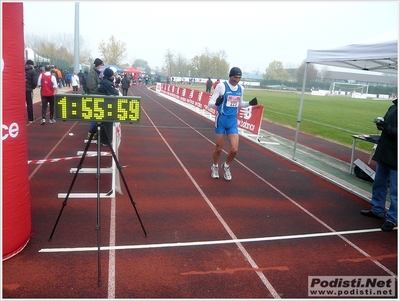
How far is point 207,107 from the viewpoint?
1812cm

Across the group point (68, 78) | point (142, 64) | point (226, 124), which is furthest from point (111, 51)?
point (142, 64)

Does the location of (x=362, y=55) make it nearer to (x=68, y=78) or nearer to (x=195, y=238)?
(x=195, y=238)

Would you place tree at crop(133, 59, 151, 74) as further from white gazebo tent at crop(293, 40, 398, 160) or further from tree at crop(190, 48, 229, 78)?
white gazebo tent at crop(293, 40, 398, 160)

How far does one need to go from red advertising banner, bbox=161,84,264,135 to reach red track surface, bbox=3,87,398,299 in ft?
14.2

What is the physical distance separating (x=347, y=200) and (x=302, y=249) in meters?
2.40

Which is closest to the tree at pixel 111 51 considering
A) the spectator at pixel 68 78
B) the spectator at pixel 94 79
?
the spectator at pixel 68 78

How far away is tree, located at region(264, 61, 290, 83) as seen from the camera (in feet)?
345

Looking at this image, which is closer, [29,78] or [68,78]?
[29,78]

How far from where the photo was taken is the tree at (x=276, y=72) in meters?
105

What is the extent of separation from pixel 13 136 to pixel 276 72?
112 metres

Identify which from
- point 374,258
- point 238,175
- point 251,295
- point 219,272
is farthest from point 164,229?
point 238,175

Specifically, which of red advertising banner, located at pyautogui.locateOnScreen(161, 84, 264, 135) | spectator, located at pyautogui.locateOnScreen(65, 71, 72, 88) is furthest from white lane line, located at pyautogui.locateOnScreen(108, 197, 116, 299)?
spectator, located at pyautogui.locateOnScreen(65, 71, 72, 88)

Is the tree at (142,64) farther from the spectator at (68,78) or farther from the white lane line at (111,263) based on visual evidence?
the white lane line at (111,263)

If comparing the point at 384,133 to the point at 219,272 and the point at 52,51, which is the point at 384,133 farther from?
the point at 52,51
